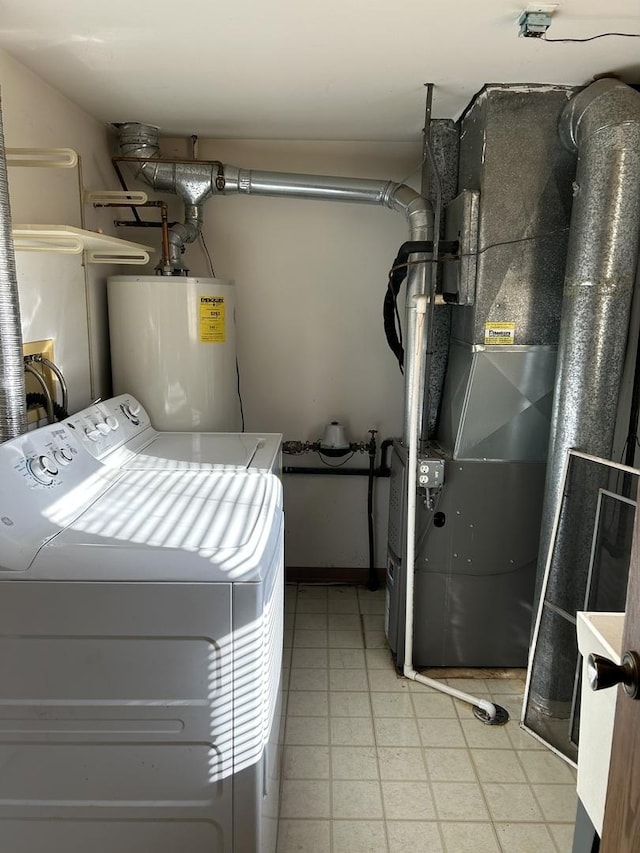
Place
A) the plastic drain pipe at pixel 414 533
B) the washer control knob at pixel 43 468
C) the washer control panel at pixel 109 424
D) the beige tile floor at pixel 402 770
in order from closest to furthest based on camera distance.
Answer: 1. the washer control knob at pixel 43 468
2. the beige tile floor at pixel 402 770
3. the washer control panel at pixel 109 424
4. the plastic drain pipe at pixel 414 533

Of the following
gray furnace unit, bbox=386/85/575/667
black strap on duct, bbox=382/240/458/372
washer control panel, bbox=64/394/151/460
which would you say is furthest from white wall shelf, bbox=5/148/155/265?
gray furnace unit, bbox=386/85/575/667

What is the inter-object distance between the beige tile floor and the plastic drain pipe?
0.04 m

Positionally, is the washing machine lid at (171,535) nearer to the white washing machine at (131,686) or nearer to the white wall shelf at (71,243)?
the white washing machine at (131,686)

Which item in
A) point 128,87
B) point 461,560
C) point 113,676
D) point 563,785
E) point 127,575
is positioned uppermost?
point 128,87

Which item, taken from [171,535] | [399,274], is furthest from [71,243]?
[399,274]

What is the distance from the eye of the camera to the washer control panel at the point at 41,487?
4.24 feet

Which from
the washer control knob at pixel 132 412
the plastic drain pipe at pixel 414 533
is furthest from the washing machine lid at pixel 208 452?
the plastic drain pipe at pixel 414 533

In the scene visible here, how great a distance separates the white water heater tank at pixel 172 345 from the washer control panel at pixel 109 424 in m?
0.12

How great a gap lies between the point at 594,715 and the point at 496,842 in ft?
3.09

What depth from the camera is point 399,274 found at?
2562mm

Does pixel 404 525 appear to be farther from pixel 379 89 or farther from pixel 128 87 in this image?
pixel 128 87

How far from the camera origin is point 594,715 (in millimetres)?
1124

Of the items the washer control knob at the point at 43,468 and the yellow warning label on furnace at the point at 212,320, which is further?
the yellow warning label on furnace at the point at 212,320

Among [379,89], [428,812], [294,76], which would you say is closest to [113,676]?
[428,812]
